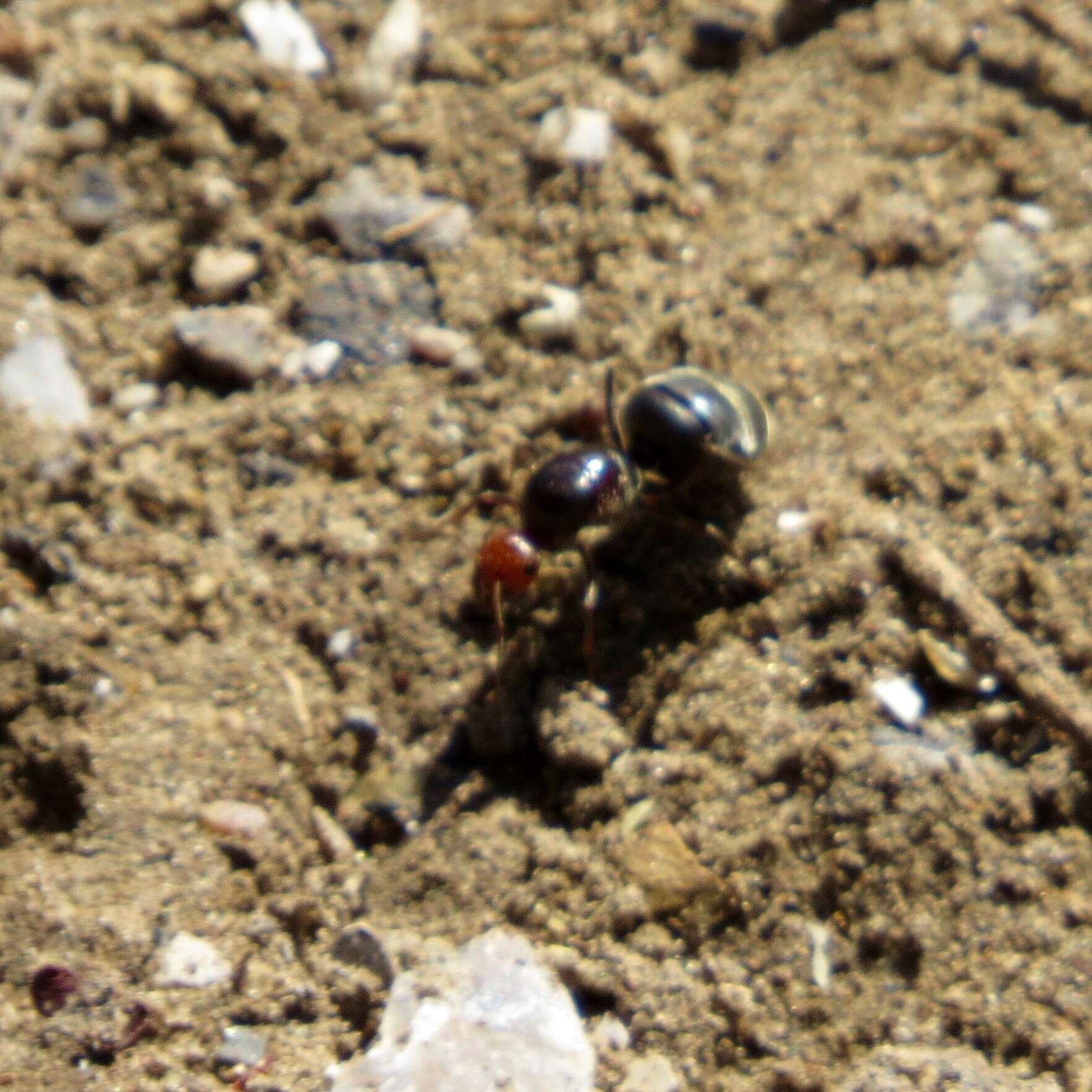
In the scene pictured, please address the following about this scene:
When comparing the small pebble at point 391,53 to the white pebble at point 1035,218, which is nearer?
the white pebble at point 1035,218

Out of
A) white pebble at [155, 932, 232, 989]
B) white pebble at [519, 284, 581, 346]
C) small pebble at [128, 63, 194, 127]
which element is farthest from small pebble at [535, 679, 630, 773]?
small pebble at [128, 63, 194, 127]

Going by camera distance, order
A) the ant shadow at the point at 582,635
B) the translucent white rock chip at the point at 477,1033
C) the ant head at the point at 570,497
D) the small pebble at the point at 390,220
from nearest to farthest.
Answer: the translucent white rock chip at the point at 477,1033
the ant shadow at the point at 582,635
the ant head at the point at 570,497
the small pebble at the point at 390,220

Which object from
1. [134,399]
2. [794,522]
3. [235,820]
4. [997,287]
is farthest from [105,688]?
[997,287]

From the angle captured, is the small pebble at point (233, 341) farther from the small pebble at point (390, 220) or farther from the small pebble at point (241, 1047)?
the small pebble at point (241, 1047)

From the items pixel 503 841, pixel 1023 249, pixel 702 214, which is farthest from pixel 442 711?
pixel 1023 249

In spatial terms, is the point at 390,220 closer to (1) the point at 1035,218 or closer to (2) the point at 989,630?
(1) the point at 1035,218

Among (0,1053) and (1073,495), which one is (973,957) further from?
(0,1053)

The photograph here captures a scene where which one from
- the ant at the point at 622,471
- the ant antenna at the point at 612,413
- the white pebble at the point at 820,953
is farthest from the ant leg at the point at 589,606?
the white pebble at the point at 820,953
